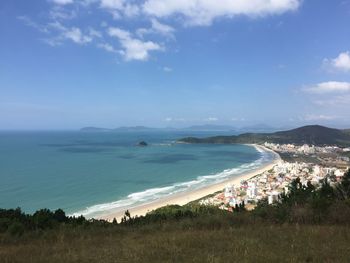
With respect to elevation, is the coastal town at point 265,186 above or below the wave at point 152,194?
above

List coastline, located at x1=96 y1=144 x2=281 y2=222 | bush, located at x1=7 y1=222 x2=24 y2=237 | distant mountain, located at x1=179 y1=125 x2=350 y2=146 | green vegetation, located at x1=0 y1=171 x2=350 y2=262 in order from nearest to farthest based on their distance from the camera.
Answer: green vegetation, located at x1=0 y1=171 x2=350 y2=262, bush, located at x1=7 y1=222 x2=24 y2=237, coastline, located at x1=96 y1=144 x2=281 y2=222, distant mountain, located at x1=179 y1=125 x2=350 y2=146

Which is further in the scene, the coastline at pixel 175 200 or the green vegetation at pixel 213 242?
the coastline at pixel 175 200

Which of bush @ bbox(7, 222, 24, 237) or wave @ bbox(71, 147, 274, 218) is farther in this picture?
wave @ bbox(71, 147, 274, 218)

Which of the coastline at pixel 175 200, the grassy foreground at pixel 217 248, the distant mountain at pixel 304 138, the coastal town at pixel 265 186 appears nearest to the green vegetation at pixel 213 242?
the grassy foreground at pixel 217 248

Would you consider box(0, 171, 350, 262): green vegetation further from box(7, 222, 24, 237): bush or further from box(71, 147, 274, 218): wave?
box(71, 147, 274, 218): wave

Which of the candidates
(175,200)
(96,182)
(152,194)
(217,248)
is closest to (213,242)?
(217,248)

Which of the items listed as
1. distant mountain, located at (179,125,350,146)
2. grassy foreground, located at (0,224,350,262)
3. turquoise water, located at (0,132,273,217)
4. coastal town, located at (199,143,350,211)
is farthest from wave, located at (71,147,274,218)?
distant mountain, located at (179,125,350,146)

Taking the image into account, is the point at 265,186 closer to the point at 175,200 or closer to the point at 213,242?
the point at 175,200

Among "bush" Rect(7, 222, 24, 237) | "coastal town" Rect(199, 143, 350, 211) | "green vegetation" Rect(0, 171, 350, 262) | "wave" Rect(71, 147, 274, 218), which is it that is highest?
"green vegetation" Rect(0, 171, 350, 262)

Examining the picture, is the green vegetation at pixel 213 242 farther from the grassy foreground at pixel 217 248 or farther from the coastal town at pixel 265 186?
the coastal town at pixel 265 186
